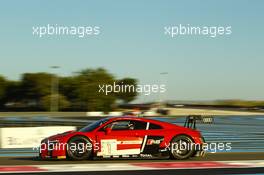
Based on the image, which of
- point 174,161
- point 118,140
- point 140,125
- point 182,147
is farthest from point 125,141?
point 182,147

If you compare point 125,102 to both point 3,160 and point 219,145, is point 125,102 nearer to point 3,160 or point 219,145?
point 219,145

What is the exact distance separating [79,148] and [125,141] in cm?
108

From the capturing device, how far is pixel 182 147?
11.3 m

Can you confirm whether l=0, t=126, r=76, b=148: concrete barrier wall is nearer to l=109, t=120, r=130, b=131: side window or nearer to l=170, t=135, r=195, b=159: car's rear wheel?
l=109, t=120, r=130, b=131: side window

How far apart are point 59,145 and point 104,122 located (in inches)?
47.2

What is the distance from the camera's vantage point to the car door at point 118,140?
36.1ft

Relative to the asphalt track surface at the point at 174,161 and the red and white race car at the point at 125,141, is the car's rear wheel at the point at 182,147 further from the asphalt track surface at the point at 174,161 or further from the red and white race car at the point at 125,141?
the asphalt track surface at the point at 174,161

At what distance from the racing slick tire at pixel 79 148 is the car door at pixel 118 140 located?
24cm

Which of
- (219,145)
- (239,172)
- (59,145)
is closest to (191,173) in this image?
(239,172)

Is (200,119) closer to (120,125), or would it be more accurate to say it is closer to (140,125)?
(140,125)

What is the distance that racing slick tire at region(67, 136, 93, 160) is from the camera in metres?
10.9

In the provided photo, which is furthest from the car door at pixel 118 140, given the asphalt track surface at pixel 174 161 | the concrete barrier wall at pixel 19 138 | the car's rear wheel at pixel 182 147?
the concrete barrier wall at pixel 19 138

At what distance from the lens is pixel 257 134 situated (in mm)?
17438

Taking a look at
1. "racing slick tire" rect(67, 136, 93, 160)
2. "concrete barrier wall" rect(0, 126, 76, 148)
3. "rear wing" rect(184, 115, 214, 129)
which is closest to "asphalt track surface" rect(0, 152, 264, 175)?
"racing slick tire" rect(67, 136, 93, 160)
